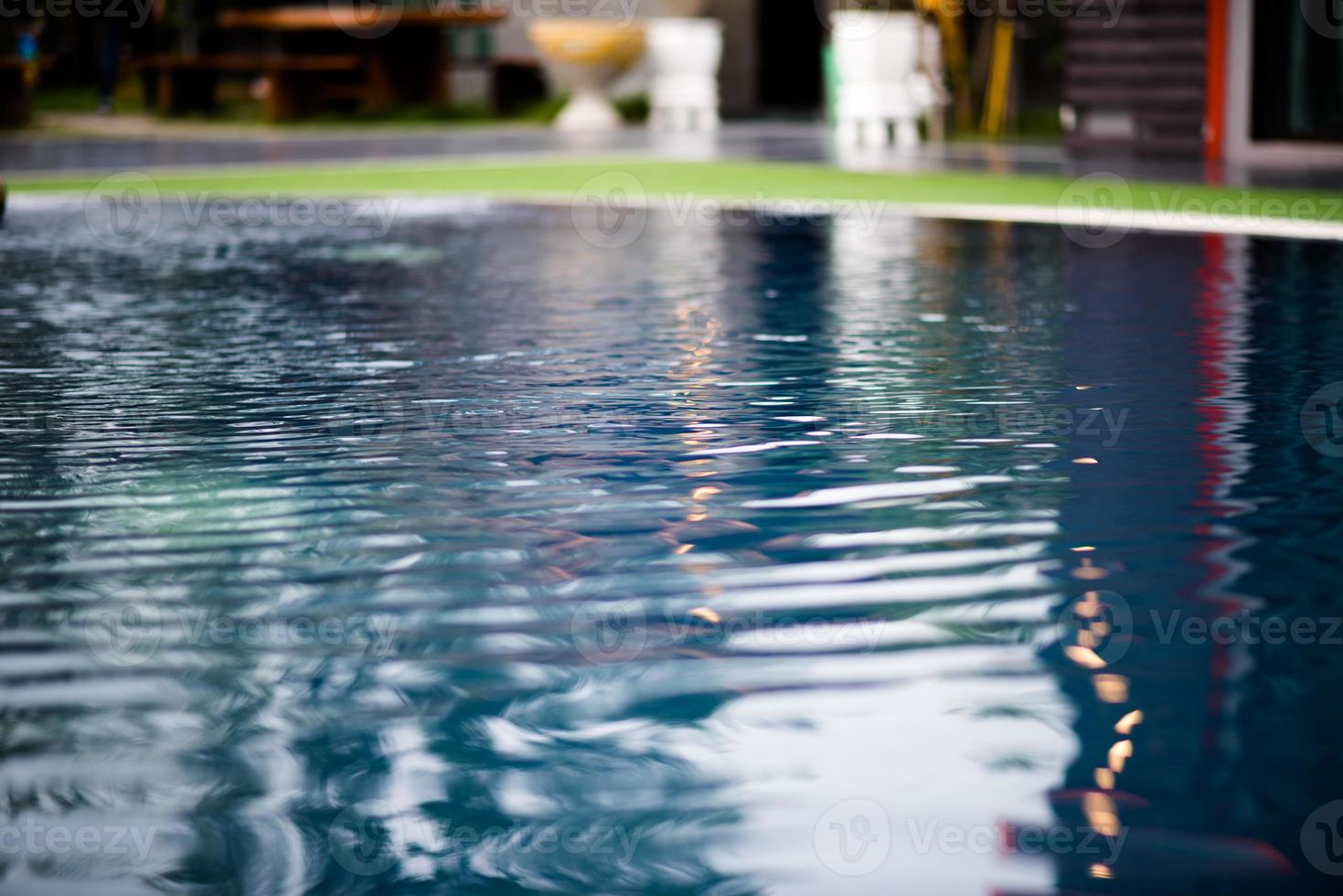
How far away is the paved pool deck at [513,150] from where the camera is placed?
13.4m

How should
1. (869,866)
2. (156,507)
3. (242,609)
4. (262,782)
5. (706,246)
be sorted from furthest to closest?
(706,246) < (156,507) < (242,609) < (262,782) < (869,866)

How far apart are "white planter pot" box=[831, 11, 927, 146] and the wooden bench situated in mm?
6554

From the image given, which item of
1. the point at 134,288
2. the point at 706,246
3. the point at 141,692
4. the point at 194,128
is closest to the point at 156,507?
the point at 141,692

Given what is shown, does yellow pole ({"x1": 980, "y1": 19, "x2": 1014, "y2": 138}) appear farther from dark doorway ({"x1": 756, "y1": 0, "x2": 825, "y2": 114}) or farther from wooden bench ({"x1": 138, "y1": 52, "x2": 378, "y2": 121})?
wooden bench ({"x1": 138, "y1": 52, "x2": 378, "y2": 121})

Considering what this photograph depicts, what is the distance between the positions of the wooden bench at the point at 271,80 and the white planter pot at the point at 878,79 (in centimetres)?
655

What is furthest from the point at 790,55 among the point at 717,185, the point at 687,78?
the point at 717,185

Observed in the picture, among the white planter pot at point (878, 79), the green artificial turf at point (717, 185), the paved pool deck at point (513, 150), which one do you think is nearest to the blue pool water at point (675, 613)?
Result: the green artificial turf at point (717, 185)

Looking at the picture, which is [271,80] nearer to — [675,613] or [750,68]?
[750,68]

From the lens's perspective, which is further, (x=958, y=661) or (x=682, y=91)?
(x=682, y=91)

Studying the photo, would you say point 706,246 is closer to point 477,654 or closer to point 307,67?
point 477,654

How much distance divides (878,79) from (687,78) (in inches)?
158

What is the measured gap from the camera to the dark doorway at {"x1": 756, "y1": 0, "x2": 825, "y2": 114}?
23.2 meters

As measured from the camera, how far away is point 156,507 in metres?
3.59

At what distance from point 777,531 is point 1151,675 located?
0.92m
